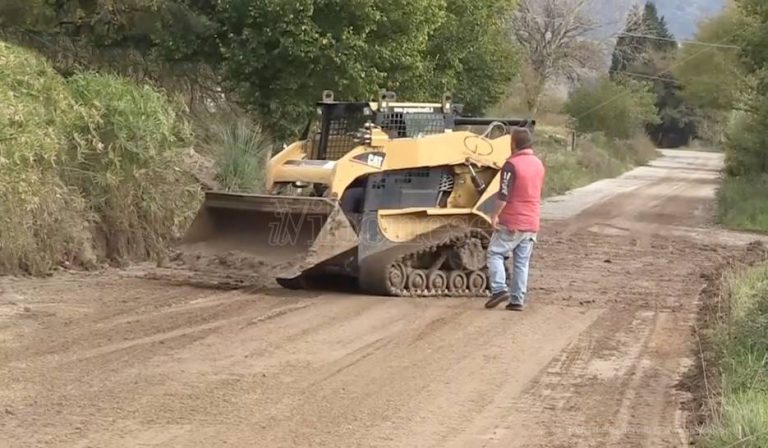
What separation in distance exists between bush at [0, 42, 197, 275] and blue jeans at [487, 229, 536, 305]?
490cm

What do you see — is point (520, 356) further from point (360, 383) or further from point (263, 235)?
point (263, 235)

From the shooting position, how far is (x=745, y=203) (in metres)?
28.1

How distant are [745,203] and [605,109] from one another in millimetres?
32576

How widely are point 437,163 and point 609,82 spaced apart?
50.3 m

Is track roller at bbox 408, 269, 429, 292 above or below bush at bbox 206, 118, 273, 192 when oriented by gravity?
below

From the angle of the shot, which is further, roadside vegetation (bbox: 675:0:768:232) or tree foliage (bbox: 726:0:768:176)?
tree foliage (bbox: 726:0:768:176)

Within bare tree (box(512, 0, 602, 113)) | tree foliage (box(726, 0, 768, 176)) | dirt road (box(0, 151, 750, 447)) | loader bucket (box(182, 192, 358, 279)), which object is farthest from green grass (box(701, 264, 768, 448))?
bare tree (box(512, 0, 602, 113))

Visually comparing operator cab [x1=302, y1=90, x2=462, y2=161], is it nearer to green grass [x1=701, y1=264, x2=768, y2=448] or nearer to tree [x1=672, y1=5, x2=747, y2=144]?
green grass [x1=701, y1=264, x2=768, y2=448]

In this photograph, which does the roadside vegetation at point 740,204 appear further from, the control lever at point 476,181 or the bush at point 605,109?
the bush at point 605,109

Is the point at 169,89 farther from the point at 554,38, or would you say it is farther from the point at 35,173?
the point at 554,38

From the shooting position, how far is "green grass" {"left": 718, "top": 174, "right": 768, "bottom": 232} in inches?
1027

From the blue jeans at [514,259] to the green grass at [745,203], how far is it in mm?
14223

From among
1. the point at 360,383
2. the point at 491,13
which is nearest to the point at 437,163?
the point at 360,383

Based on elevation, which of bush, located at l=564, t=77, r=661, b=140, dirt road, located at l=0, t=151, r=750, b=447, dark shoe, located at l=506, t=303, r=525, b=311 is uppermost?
bush, located at l=564, t=77, r=661, b=140
